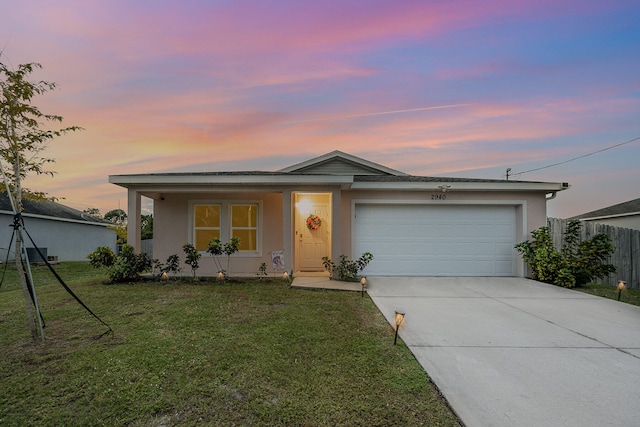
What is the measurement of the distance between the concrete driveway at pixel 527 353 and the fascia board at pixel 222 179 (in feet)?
10.2

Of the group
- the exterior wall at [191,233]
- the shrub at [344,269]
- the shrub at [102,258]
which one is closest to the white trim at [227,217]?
the exterior wall at [191,233]

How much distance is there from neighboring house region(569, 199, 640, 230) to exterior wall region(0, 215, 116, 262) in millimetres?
26228

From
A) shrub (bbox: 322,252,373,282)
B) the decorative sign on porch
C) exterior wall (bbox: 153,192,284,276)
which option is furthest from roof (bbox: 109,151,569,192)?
shrub (bbox: 322,252,373,282)

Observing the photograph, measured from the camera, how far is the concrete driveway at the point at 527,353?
229 cm

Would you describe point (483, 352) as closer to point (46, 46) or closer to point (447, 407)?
point (447, 407)

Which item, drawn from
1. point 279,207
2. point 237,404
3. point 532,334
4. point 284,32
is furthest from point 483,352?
point 284,32

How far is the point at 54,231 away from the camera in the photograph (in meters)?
16.1

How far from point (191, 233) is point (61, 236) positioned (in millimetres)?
13399

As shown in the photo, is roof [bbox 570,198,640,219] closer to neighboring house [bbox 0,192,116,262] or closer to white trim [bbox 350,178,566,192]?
white trim [bbox 350,178,566,192]

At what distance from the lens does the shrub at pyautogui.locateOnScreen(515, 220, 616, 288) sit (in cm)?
720

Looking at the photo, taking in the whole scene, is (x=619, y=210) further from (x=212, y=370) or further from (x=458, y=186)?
Result: (x=212, y=370)

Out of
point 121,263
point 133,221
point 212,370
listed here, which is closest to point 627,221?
point 212,370

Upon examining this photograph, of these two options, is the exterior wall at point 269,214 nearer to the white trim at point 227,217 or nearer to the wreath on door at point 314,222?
the white trim at point 227,217

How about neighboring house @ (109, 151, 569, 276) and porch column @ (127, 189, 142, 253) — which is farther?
neighboring house @ (109, 151, 569, 276)
